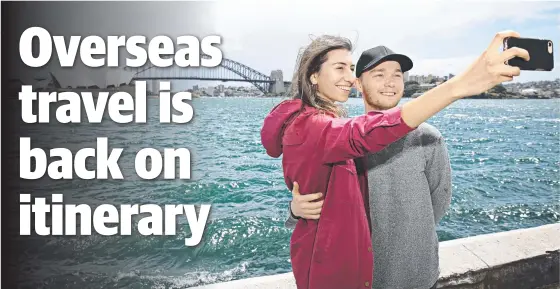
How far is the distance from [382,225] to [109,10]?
17.0 meters

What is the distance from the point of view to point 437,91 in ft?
2.95

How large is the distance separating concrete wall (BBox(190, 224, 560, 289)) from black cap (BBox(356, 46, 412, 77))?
1199 millimetres

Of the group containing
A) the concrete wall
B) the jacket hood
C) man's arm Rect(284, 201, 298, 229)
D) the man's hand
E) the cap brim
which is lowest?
the concrete wall

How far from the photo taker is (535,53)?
1.00 metres

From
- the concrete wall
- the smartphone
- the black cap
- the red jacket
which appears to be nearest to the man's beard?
the black cap

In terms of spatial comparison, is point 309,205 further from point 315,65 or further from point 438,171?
point 438,171

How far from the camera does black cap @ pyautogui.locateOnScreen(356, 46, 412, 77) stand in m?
1.53

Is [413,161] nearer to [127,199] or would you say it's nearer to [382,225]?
[382,225]

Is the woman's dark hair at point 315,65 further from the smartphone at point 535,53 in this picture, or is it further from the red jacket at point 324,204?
the smartphone at point 535,53

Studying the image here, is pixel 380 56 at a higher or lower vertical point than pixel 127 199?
higher

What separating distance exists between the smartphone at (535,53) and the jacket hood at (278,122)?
0.54 meters

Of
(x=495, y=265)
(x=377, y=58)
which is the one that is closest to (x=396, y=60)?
(x=377, y=58)

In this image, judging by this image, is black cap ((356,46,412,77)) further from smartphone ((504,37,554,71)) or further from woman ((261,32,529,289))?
smartphone ((504,37,554,71))

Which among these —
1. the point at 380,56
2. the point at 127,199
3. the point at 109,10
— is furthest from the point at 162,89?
the point at 109,10
